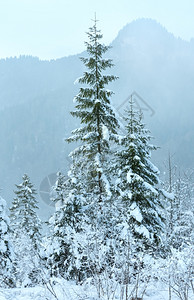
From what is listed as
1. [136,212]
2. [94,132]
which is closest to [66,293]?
[136,212]

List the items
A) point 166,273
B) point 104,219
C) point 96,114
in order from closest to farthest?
point 166,273
point 104,219
point 96,114

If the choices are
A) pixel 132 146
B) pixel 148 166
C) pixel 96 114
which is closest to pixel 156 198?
pixel 148 166

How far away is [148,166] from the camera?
14852mm

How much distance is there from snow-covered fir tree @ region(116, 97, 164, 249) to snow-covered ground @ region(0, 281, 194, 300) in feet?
11.4

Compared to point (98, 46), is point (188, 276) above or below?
below

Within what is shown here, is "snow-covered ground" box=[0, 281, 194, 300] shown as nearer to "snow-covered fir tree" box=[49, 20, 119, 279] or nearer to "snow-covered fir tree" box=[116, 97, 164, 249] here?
"snow-covered fir tree" box=[116, 97, 164, 249]

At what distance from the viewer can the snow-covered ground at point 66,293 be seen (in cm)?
723

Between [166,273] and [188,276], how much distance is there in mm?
642

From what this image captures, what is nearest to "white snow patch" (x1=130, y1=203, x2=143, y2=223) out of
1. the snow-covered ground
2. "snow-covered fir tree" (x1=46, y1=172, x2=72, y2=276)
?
the snow-covered ground

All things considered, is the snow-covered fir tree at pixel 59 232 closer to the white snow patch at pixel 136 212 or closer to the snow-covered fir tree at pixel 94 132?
→ the snow-covered fir tree at pixel 94 132

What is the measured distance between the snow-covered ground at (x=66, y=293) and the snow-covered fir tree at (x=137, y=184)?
11.4 feet

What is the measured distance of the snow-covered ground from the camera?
7.23 m

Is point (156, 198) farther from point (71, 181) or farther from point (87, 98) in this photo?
point (87, 98)

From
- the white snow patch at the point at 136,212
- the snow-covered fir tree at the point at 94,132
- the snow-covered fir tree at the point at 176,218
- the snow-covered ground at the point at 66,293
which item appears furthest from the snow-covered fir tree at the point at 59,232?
the snow-covered fir tree at the point at 176,218
